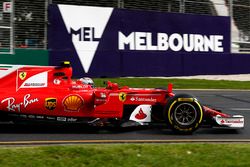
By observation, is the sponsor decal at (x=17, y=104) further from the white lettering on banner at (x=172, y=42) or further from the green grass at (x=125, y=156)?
the white lettering on banner at (x=172, y=42)

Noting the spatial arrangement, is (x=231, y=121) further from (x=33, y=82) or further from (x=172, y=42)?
(x=172, y=42)

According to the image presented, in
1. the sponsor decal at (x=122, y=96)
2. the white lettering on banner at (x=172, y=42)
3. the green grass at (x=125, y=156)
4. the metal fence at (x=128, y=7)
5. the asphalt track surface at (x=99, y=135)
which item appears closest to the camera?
the green grass at (x=125, y=156)

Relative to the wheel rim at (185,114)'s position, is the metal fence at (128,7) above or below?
above

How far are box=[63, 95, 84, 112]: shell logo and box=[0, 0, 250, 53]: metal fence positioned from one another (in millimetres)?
13816

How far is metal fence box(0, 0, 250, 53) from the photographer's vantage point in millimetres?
21844

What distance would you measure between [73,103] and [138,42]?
55.0 feet

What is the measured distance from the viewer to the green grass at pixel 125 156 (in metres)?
5.62

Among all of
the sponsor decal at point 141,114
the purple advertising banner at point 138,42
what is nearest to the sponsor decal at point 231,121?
the sponsor decal at point 141,114

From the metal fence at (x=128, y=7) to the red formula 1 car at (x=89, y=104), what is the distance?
1338cm

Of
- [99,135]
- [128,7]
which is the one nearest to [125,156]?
[99,135]

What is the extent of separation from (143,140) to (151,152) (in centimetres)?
175

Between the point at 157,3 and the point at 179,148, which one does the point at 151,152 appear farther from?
the point at 157,3

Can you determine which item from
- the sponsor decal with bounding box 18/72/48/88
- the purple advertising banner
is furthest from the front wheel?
the purple advertising banner

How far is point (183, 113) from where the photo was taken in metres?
8.41
